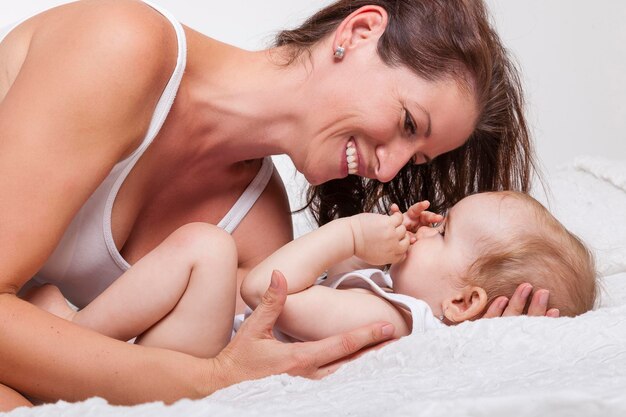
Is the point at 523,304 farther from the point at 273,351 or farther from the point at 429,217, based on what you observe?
the point at 273,351

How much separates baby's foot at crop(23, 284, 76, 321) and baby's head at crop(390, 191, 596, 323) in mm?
633

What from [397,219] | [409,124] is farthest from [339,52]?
[397,219]

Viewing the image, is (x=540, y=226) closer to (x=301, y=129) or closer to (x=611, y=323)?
(x=611, y=323)

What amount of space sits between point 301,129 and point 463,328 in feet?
1.87

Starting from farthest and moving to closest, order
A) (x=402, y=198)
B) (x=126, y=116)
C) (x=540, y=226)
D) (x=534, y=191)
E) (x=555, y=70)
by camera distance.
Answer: (x=555, y=70) → (x=534, y=191) → (x=402, y=198) → (x=540, y=226) → (x=126, y=116)

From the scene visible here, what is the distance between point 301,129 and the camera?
190cm

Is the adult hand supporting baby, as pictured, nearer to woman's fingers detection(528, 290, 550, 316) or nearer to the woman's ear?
woman's fingers detection(528, 290, 550, 316)

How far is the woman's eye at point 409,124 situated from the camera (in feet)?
5.98

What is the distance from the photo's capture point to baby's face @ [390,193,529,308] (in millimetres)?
1817

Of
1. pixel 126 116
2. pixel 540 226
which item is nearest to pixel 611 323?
pixel 540 226

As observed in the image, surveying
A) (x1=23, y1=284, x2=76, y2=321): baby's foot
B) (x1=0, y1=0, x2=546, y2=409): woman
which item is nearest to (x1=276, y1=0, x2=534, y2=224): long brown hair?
(x1=0, y1=0, x2=546, y2=409): woman

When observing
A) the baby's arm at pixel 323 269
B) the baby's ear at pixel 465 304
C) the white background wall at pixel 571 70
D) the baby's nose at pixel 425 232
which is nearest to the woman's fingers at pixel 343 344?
the baby's arm at pixel 323 269

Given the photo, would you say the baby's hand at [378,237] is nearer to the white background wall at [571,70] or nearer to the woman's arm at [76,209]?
the woman's arm at [76,209]

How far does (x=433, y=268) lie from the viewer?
1.84 m
